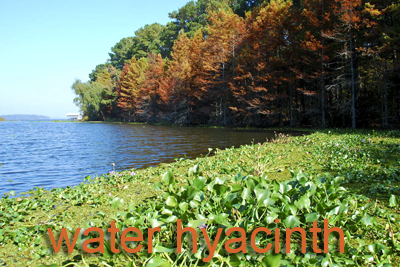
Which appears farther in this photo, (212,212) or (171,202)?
(212,212)

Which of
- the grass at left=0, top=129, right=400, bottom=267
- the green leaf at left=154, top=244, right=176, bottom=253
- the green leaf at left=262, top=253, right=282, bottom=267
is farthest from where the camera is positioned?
the grass at left=0, top=129, right=400, bottom=267

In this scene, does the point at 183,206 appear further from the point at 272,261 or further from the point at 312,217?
the point at 312,217

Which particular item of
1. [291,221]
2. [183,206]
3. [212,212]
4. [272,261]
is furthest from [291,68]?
[272,261]

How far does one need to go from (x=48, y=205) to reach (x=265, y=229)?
4180 millimetres

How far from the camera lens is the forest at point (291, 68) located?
64.6 ft

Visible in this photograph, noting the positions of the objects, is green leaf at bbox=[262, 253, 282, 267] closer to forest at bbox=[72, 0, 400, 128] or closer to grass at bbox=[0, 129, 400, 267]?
grass at bbox=[0, 129, 400, 267]

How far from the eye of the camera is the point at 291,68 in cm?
2439

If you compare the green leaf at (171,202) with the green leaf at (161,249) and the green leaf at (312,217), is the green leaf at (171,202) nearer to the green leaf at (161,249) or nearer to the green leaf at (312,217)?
the green leaf at (161,249)

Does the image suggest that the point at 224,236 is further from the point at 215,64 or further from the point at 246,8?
the point at 246,8

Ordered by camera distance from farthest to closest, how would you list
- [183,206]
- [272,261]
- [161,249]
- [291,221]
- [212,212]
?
[212,212] → [183,206] → [291,221] → [161,249] → [272,261]

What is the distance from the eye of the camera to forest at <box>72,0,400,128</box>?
775 inches

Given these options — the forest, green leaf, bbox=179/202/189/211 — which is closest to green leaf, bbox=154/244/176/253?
green leaf, bbox=179/202/189/211

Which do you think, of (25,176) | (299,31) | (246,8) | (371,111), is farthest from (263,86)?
(25,176)

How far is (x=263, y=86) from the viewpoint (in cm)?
2967
